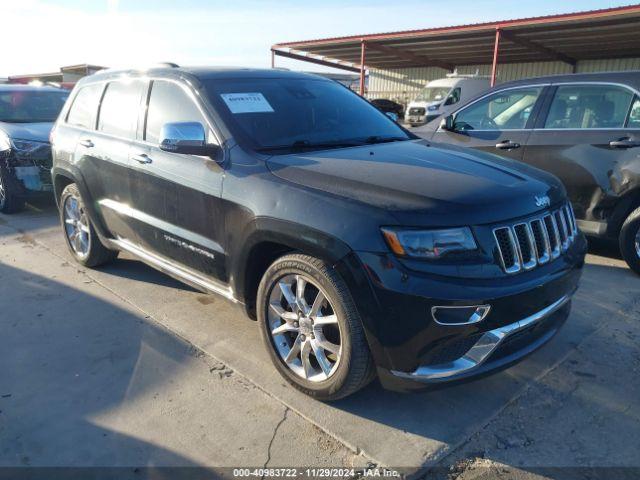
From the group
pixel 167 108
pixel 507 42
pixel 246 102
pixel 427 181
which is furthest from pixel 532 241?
pixel 507 42

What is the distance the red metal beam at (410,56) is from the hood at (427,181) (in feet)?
67.0

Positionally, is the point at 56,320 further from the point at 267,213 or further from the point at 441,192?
the point at 441,192

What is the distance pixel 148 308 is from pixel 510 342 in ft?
8.90

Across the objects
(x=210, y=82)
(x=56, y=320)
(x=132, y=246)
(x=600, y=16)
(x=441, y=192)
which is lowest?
(x=56, y=320)

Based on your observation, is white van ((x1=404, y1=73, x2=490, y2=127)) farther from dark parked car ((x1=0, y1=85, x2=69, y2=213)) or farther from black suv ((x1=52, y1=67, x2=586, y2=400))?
black suv ((x1=52, y1=67, x2=586, y2=400))

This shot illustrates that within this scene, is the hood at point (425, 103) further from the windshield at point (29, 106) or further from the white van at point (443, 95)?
the windshield at point (29, 106)

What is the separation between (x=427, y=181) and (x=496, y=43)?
16.7 m

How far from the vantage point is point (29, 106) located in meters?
8.04

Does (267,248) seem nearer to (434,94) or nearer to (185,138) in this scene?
(185,138)

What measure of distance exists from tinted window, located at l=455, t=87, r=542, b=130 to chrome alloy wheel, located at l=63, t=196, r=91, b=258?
400cm

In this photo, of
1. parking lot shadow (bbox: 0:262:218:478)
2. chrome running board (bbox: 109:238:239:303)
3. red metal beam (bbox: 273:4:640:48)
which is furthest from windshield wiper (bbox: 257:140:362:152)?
red metal beam (bbox: 273:4:640:48)

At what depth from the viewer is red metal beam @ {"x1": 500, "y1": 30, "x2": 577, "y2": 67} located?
18.7m

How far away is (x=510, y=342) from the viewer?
2.55 metres

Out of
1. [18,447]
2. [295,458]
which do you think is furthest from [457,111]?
[18,447]
